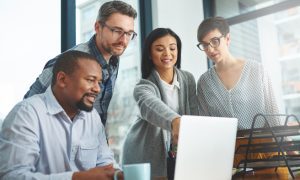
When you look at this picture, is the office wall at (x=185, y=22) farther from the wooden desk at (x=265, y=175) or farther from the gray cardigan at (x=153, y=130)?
the wooden desk at (x=265, y=175)

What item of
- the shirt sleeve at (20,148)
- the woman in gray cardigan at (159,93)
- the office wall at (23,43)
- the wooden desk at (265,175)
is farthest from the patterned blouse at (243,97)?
the office wall at (23,43)

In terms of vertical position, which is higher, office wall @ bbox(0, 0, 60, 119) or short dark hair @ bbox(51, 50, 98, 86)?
office wall @ bbox(0, 0, 60, 119)

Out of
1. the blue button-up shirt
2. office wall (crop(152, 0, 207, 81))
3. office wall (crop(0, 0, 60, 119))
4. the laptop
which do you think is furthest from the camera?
office wall (crop(152, 0, 207, 81))

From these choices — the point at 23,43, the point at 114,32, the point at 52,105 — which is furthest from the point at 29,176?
the point at 23,43

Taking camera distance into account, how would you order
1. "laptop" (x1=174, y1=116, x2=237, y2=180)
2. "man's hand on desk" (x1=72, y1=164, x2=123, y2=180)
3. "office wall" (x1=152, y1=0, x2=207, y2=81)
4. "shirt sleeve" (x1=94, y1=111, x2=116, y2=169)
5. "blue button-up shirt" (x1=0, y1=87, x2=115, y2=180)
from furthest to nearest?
1. "office wall" (x1=152, y1=0, x2=207, y2=81)
2. "shirt sleeve" (x1=94, y1=111, x2=116, y2=169)
3. "blue button-up shirt" (x1=0, y1=87, x2=115, y2=180)
4. "man's hand on desk" (x1=72, y1=164, x2=123, y2=180)
5. "laptop" (x1=174, y1=116, x2=237, y2=180)

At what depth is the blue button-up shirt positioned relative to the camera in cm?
111

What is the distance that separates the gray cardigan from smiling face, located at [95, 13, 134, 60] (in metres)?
0.24

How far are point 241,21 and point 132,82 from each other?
143 centimetres

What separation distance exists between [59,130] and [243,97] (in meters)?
0.92

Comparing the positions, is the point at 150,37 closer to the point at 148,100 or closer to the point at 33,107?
the point at 148,100

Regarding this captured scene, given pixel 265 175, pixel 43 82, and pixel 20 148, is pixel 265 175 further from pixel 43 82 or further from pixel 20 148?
pixel 43 82

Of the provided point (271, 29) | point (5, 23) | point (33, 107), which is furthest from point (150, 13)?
point (33, 107)

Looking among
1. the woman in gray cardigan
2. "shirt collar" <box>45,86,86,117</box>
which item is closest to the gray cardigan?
the woman in gray cardigan

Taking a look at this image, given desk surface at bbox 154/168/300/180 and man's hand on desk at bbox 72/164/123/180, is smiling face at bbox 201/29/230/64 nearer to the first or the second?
desk surface at bbox 154/168/300/180
